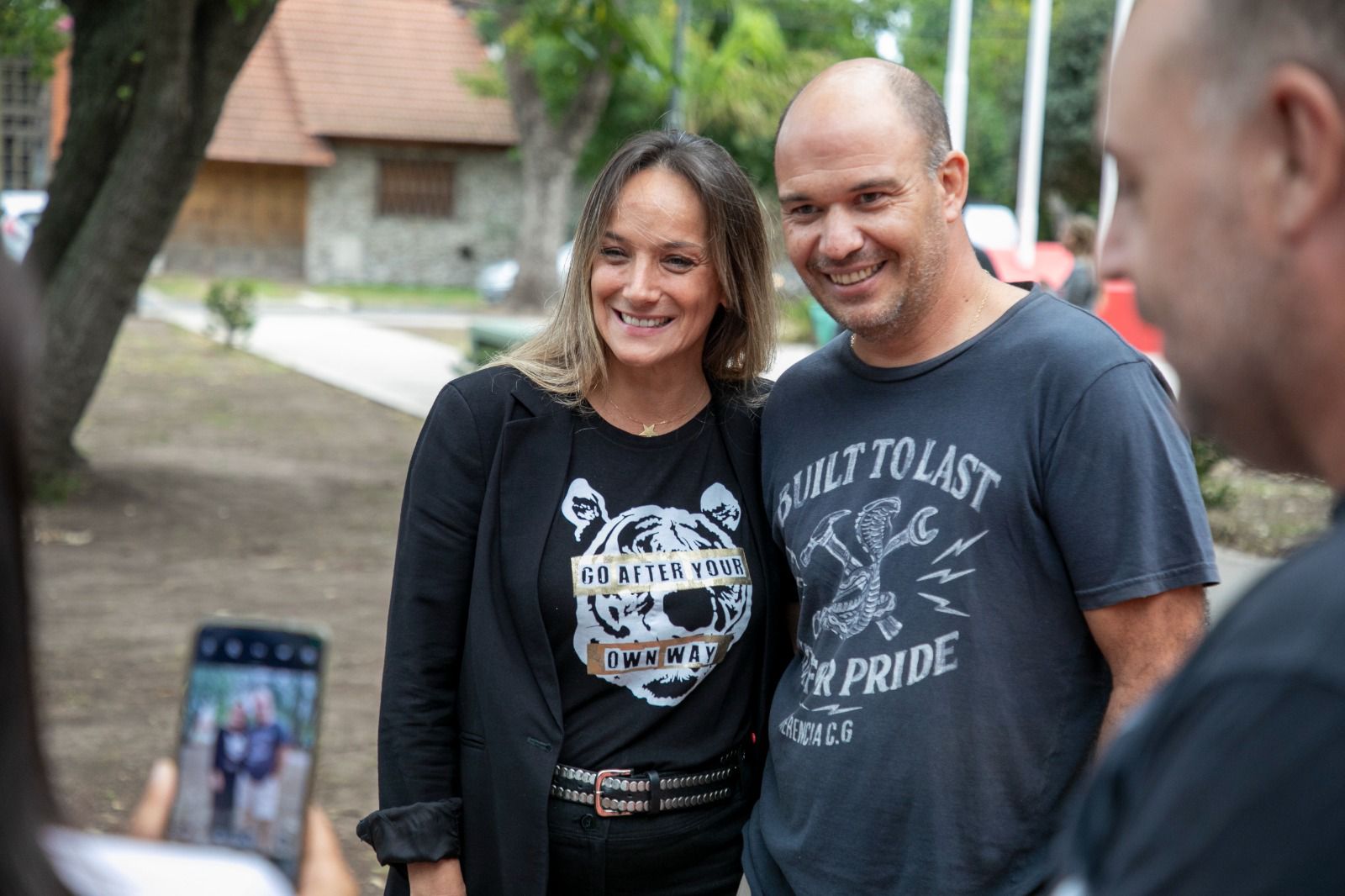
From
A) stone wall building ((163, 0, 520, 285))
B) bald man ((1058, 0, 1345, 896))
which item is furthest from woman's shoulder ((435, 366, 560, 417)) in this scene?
stone wall building ((163, 0, 520, 285))

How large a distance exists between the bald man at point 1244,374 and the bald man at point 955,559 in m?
1.25

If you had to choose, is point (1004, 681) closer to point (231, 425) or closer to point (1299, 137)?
point (1299, 137)

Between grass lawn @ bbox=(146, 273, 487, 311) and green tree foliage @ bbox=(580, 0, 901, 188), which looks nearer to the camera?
green tree foliage @ bbox=(580, 0, 901, 188)

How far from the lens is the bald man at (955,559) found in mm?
2314

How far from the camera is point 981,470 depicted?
239cm

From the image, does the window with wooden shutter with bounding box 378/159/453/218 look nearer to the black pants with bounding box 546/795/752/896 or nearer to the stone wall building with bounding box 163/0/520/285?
the stone wall building with bounding box 163/0/520/285

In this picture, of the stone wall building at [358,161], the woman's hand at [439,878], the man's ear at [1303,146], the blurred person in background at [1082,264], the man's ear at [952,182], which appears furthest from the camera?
the stone wall building at [358,161]

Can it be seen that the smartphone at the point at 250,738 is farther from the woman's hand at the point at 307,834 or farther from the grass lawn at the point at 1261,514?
the grass lawn at the point at 1261,514

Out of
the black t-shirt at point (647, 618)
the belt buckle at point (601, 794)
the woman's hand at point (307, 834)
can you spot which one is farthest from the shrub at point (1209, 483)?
the woman's hand at point (307, 834)

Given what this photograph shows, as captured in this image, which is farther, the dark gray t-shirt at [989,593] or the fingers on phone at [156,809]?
the dark gray t-shirt at [989,593]

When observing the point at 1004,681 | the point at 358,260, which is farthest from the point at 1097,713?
the point at 358,260

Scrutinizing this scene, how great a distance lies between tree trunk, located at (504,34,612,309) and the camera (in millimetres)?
29250

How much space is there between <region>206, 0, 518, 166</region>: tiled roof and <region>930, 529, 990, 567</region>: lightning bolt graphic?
35.3 meters

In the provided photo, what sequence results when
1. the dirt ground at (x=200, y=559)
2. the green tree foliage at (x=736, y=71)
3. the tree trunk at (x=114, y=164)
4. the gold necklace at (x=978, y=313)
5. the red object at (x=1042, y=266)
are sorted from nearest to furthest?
the gold necklace at (x=978, y=313)
the dirt ground at (x=200, y=559)
the tree trunk at (x=114, y=164)
the red object at (x=1042, y=266)
the green tree foliage at (x=736, y=71)
